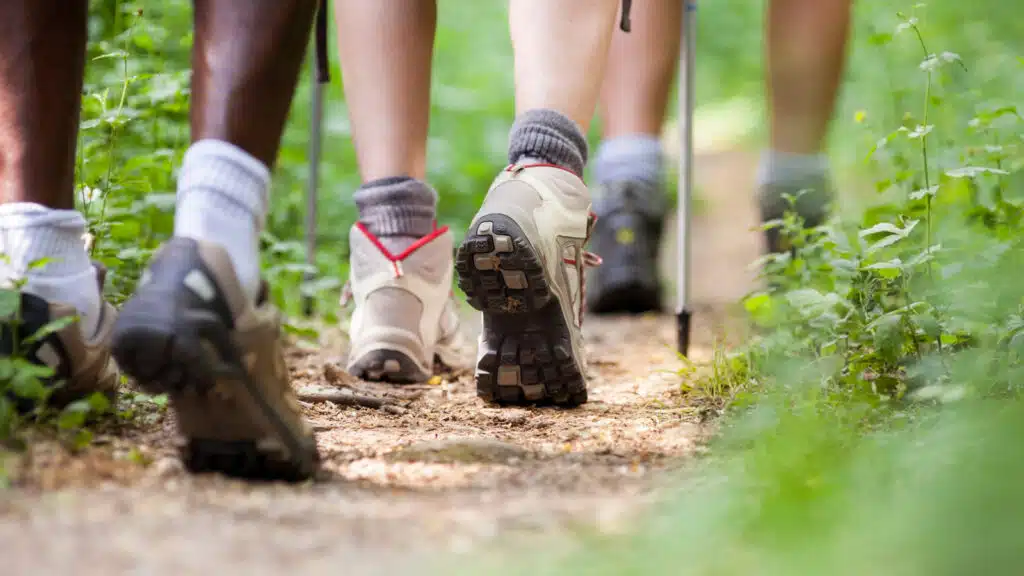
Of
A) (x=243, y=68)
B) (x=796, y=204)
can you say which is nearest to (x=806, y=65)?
(x=796, y=204)

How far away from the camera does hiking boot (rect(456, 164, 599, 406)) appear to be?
154 cm

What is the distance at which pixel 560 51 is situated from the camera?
1.66 m

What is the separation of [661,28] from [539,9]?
1.48 m

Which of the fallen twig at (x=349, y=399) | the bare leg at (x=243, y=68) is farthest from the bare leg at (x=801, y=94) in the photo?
the bare leg at (x=243, y=68)

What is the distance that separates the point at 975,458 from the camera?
96 centimetres

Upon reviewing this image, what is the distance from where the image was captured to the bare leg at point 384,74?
79.2 inches

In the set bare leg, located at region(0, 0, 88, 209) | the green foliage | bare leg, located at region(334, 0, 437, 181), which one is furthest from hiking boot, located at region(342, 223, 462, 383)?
bare leg, located at region(0, 0, 88, 209)

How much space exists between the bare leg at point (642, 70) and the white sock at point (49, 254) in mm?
1949

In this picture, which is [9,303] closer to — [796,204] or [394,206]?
[394,206]

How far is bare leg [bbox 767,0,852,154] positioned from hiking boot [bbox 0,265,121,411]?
1907 millimetres

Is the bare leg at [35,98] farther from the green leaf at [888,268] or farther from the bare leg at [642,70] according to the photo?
the bare leg at [642,70]

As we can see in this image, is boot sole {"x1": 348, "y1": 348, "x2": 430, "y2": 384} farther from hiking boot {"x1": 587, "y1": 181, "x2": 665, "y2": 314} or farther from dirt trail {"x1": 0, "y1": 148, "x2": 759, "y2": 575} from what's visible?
hiking boot {"x1": 587, "y1": 181, "x2": 665, "y2": 314}

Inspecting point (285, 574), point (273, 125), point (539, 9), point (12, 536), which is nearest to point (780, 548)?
point (285, 574)

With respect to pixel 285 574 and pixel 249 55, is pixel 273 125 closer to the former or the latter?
pixel 249 55
